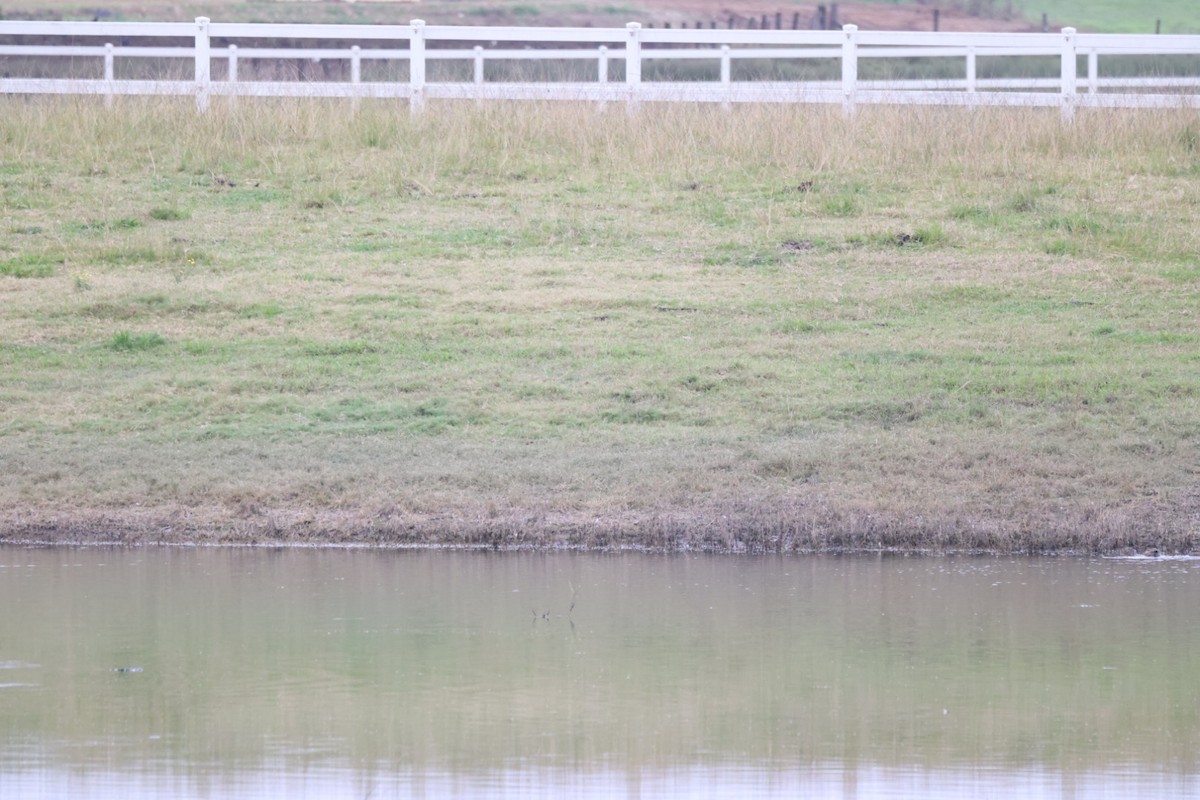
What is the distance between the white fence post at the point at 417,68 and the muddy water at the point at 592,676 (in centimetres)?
1166

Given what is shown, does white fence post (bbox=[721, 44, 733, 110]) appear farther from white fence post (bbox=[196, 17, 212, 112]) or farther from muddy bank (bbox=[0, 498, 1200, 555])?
muddy bank (bbox=[0, 498, 1200, 555])

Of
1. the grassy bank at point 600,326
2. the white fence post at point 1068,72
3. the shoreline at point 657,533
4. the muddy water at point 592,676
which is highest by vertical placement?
the white fence post at point 1068,72

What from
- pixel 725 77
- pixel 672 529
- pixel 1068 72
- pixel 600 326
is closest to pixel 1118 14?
pixel 725 77

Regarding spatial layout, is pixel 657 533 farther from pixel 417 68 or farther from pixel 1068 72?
pixel 1068 72

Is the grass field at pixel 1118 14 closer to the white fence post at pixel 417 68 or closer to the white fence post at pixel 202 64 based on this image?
the white fence post at pixel 417 68

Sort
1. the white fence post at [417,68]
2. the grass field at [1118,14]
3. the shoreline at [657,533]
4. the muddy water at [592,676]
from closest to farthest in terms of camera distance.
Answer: the muddy water at [592,676] < the shoreline at [657,533] < the white fence post at [417,68] < the grass field at [1118,14]

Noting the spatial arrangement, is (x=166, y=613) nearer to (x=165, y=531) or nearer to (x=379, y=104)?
(x=165, y=531)

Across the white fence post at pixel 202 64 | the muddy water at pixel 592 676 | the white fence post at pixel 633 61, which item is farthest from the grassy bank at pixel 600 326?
the muddy water at pixel 592 676

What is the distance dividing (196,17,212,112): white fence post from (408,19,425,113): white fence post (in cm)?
239

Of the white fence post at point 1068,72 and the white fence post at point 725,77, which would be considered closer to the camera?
→ the white fence post at point 1068,72

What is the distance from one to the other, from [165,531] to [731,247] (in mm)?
7850

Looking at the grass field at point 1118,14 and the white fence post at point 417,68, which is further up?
the grass field at point 1118,14

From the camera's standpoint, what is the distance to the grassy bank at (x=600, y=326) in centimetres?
1095

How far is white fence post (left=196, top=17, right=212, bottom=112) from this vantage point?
20.9 metres
